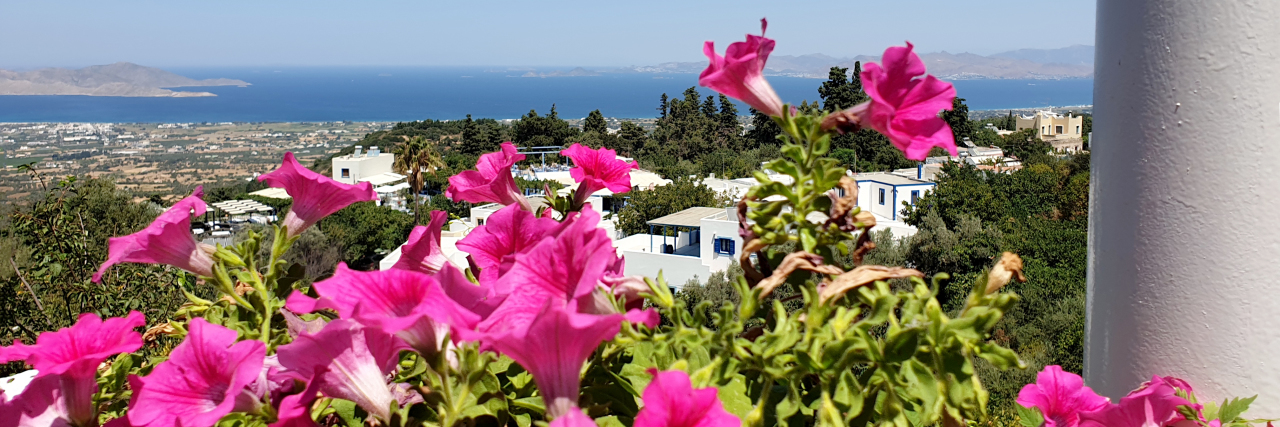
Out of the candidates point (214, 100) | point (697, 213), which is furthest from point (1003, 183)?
point (214, 100)

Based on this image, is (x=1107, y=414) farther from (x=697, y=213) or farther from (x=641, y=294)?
(x=697, y=213)

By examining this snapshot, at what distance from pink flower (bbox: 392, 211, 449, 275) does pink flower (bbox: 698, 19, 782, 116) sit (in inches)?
14.1

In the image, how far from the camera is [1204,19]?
1.18 meters

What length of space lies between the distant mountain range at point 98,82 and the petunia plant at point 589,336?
173m

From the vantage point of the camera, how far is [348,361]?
76 cm

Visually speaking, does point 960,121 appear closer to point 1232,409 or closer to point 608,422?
point 1232,409

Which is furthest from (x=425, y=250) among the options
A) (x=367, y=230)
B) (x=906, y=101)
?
(x=367, y=230)

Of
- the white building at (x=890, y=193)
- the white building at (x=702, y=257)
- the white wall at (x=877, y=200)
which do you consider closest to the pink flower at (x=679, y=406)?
the white building at (x=702, y=257)

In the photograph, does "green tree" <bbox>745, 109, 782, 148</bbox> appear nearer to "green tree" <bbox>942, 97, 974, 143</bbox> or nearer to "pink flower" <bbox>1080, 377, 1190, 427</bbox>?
"green tree" <bbox>942, 97, 974, 143</bbox>

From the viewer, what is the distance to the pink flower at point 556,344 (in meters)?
0.60

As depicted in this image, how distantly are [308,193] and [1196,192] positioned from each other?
47.7 inches

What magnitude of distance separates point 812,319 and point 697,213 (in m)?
20.6

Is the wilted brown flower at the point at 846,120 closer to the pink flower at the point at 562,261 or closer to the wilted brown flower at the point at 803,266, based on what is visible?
the wilted brown flower at the point at 803,266

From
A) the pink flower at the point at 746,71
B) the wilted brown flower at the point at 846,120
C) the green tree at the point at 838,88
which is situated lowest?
the wilted brown flower at the point at 846,120
